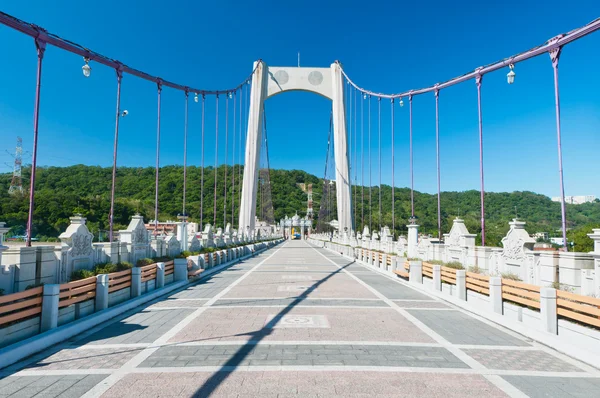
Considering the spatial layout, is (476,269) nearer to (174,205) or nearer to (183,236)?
(183,236)

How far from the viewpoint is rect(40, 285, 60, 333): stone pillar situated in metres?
7.25

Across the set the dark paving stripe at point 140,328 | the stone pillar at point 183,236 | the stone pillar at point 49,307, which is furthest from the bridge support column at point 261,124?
the stone pillar at point 49,307

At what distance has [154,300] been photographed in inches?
455

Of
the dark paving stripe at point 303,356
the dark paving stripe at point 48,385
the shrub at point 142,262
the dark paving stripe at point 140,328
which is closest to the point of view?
the dark paving stripe at point 48,385

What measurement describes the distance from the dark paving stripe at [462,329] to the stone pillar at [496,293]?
59cm

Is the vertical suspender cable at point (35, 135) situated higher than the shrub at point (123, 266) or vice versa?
the vertical suspender cable at point (35, 135)

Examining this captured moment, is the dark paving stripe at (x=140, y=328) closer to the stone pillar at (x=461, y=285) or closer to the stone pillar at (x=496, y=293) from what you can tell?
the stone pillar at (x=496, y=293)

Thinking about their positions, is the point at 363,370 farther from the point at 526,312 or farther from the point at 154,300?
the point at 154,300

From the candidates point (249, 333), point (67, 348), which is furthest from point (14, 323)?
point (249, 333)

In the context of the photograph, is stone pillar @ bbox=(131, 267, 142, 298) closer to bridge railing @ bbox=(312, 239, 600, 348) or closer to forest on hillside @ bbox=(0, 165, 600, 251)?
bridge railing @ bbox=(312, 239, 600, 348)

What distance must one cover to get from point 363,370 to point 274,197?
4981 inches

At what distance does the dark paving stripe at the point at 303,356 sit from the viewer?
587cm

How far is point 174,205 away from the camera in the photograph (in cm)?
6169

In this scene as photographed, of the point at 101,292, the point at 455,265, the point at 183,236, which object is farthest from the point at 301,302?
the point at 183,236
